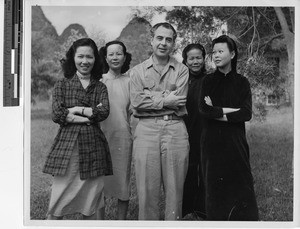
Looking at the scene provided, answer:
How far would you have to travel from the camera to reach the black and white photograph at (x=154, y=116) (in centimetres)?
195

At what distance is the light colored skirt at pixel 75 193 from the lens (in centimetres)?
193

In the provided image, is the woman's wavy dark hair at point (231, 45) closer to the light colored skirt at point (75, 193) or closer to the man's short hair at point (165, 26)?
the man's short hair at point (165, 26)

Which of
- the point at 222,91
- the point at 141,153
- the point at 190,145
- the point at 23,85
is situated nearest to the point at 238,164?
the point at 190,145

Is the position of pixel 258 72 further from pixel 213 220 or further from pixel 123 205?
pixel 123 205

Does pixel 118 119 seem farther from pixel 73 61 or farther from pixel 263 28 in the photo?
pixel 263 28

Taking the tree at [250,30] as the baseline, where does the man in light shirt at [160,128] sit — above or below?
below

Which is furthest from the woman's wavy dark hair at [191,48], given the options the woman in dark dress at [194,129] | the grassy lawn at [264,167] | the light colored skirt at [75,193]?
the light colored skirt at [75,193]

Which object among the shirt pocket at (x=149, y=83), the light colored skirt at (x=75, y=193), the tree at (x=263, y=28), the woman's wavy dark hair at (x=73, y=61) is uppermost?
the tree at (x=263, y=28)

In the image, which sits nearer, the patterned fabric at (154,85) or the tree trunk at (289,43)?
the patterned fabric at (154,85)

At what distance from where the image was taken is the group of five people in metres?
1.93

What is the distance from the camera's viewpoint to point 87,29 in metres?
2.02

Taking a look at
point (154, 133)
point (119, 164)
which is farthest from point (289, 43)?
point (119, 164)

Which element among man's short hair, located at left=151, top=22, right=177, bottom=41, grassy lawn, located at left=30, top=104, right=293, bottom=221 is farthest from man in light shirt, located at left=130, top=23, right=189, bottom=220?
grassy lawn, located at left=30, top=104, right=293, bottom=221

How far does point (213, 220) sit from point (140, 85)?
2.70 feet
